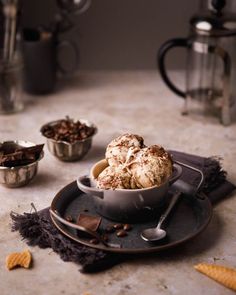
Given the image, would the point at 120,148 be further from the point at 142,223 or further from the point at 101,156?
the point at 101,156

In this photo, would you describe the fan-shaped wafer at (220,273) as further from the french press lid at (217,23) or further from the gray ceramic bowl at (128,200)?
the french press lid at (217,23)

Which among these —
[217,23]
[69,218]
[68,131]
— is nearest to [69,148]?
[68,131]

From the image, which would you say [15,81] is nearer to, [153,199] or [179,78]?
[179,78]

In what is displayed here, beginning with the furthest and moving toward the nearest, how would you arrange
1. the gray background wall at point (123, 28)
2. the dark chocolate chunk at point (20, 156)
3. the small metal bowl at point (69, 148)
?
the gray background wall at point (123, 28), the small metal bowl at point (69, 148), the dark chocolate chunk at point (20, 156)

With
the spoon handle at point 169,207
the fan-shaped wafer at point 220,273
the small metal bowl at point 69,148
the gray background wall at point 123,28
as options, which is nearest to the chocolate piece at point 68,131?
the small metal bowl at point 69,148

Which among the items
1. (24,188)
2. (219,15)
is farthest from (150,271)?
(219,15)

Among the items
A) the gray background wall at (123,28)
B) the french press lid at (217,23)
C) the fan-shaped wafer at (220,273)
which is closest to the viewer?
the fan-shaped wafer at (220,273)
